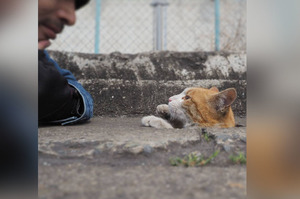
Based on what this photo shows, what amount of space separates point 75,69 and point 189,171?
167cm

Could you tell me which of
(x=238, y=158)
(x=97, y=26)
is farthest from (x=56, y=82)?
(x=97, y=26)

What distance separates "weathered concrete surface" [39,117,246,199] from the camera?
0.60 m

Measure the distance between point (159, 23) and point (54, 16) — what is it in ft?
7.77

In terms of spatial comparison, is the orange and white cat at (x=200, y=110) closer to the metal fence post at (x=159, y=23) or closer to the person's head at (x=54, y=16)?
the person's head at (x=54, y=16)

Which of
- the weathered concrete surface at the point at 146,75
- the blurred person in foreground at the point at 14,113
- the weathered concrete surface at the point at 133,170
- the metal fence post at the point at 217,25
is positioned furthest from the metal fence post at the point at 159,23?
the blurred person in foreground at the point at 14,113

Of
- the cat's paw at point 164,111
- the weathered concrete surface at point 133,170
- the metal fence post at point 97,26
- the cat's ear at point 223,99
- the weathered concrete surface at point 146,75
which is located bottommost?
the weathered concrete surface at point 133,170

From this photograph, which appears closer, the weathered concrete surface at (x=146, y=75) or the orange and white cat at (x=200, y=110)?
the orange and white cat at (x=200, y=110)

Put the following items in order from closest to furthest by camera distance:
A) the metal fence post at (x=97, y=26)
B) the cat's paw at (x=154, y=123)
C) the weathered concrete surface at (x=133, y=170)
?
1. the weathered concrete surface at (x=133, y=170)
2. the cat's paw at (x=154, y=123)
3. the metal fence post at (x=97, y=26)

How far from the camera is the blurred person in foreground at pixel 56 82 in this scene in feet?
2.35

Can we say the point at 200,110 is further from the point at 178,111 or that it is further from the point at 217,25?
the point at 217,25

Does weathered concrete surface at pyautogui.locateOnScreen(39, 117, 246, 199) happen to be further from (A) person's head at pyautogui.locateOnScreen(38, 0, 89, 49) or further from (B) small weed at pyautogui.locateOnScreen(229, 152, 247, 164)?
(A) person's head at pyautogui.locateOnScreen(38, 0, 89, 49)

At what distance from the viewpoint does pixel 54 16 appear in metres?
0.72

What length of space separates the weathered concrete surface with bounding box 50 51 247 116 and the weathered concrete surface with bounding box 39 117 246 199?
1164 mm

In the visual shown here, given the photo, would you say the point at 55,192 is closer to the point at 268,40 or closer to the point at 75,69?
the point at 268,40
